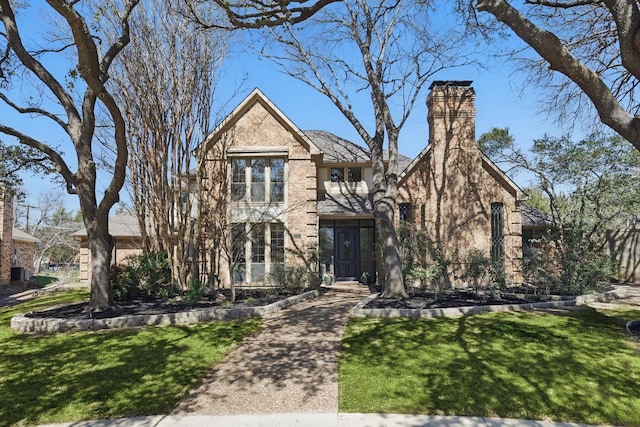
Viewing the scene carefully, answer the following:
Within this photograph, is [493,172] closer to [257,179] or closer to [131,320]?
[257,179]

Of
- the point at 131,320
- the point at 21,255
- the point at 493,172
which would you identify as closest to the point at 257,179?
the point at 131,320

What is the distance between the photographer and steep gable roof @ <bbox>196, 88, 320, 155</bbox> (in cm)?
1761

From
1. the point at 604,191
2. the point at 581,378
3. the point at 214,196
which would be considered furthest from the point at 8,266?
the point at 604,191

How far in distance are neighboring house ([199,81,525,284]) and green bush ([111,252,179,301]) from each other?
2780mm

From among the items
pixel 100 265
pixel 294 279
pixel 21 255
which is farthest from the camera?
pixel 21 255

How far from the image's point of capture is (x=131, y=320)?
1023 centimetres

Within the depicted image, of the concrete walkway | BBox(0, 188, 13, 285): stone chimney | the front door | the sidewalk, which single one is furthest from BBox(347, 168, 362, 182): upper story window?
BBox(0, 188, 13, 285): stone chimney

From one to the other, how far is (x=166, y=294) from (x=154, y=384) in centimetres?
792

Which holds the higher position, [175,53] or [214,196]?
[175,53]

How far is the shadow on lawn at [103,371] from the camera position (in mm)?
5586

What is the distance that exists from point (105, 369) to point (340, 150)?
15804 mm

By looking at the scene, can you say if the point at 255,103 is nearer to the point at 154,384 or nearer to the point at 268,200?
the point at 268,200

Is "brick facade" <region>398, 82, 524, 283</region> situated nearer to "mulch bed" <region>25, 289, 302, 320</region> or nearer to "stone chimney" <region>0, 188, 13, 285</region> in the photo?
"mulch bed" <region>25, 289, 302, 320</region>

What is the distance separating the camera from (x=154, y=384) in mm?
6375
